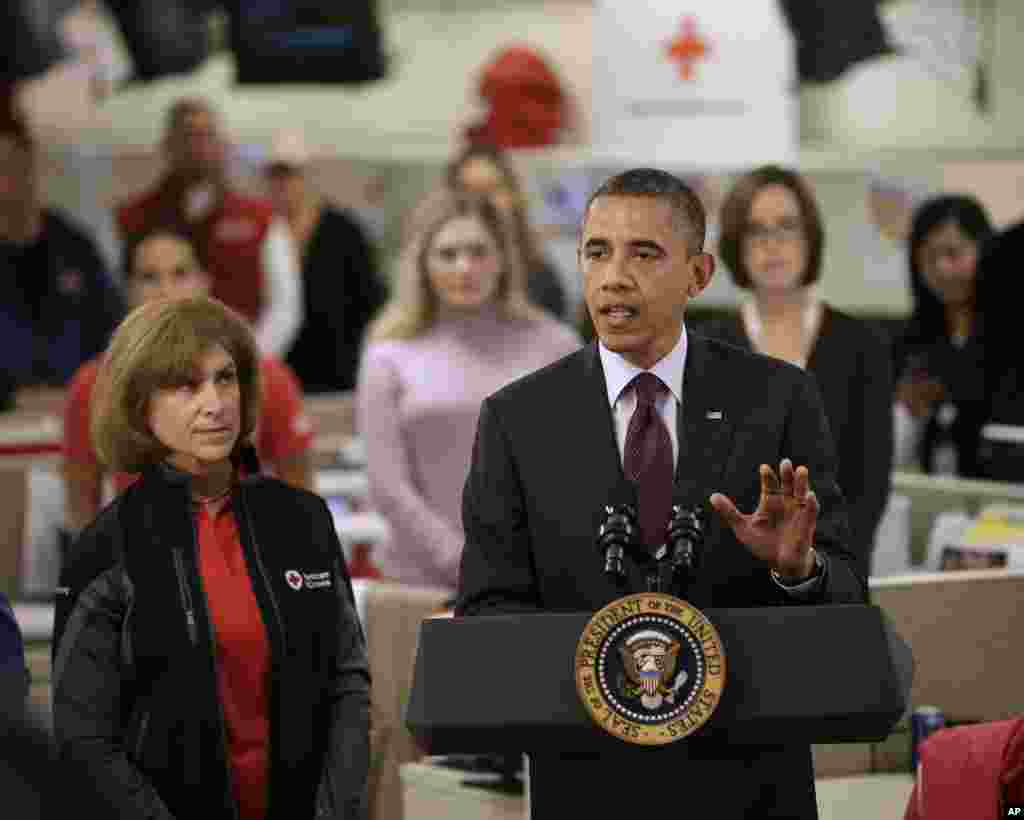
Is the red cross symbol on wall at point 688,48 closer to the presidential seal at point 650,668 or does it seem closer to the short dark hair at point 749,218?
the short dark hair at point 749,218

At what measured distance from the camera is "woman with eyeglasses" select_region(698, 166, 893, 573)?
155 inches

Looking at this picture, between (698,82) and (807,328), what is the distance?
12.5ft

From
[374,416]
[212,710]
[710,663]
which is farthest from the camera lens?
[374,416]

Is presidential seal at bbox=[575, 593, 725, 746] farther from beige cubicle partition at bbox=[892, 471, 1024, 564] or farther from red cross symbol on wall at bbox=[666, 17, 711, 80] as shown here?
red cross symbol on wall at bbox=[666, 17, 711, 80]

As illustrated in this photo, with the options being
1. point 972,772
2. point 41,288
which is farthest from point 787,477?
point 41,288

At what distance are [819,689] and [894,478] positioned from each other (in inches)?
114

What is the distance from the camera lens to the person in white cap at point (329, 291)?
8719mm

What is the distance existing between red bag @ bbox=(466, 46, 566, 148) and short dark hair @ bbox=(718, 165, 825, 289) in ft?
17.5

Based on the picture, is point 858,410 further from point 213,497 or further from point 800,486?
point 800,486

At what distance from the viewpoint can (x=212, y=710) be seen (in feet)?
8.80

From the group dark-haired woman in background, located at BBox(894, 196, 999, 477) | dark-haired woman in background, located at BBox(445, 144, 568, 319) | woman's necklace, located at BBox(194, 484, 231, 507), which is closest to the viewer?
woman's necklace, located at BBox(194, 484, 231, 507)

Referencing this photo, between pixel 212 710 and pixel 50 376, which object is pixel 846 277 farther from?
pixel 212 710

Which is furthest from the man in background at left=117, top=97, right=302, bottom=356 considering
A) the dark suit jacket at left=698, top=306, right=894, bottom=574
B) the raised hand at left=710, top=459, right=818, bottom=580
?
the raised hand at left=710, top=459, right=818, bottom=580

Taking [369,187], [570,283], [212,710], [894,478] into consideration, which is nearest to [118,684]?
[212,710]
